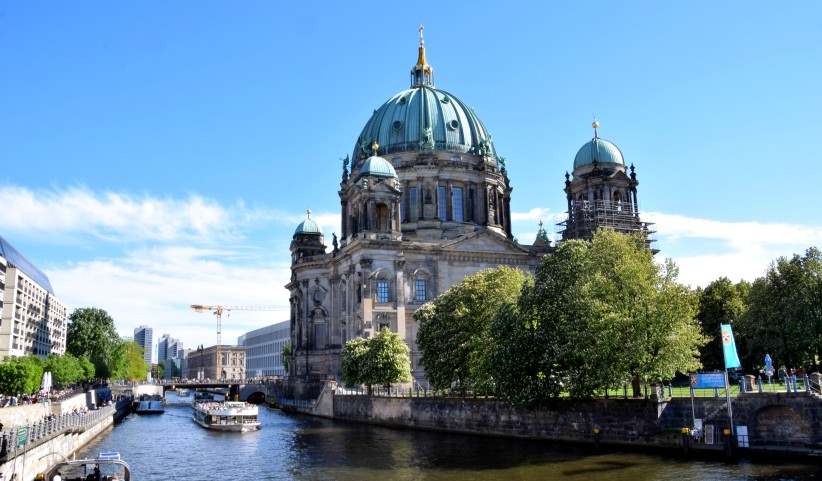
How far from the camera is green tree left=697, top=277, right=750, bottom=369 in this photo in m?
78.0

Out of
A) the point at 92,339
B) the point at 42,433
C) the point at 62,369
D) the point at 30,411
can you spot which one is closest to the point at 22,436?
the point at 42,433

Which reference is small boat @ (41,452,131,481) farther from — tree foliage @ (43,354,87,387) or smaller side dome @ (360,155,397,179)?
smaller side dome @ (360,155,397,179)

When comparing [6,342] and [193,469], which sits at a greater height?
[6,342]

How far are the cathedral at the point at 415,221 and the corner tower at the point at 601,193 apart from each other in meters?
0.17

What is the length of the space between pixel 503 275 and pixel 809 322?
84.2 ft

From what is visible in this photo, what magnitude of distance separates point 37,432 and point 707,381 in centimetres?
4020

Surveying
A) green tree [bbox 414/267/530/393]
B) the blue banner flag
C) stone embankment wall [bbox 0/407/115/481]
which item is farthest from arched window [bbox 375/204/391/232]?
the blue banner flag

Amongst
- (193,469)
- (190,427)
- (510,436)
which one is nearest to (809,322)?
(510,436)

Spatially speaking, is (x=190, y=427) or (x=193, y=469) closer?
(x=193, y=469)

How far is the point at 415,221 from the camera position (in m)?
108

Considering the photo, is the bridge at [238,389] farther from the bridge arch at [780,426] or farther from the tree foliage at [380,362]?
the bridge arch at [780,426]

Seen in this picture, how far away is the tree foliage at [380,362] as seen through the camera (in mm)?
79188

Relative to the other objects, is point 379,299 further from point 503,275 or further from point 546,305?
point 546,305

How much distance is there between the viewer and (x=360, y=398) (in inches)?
3223
